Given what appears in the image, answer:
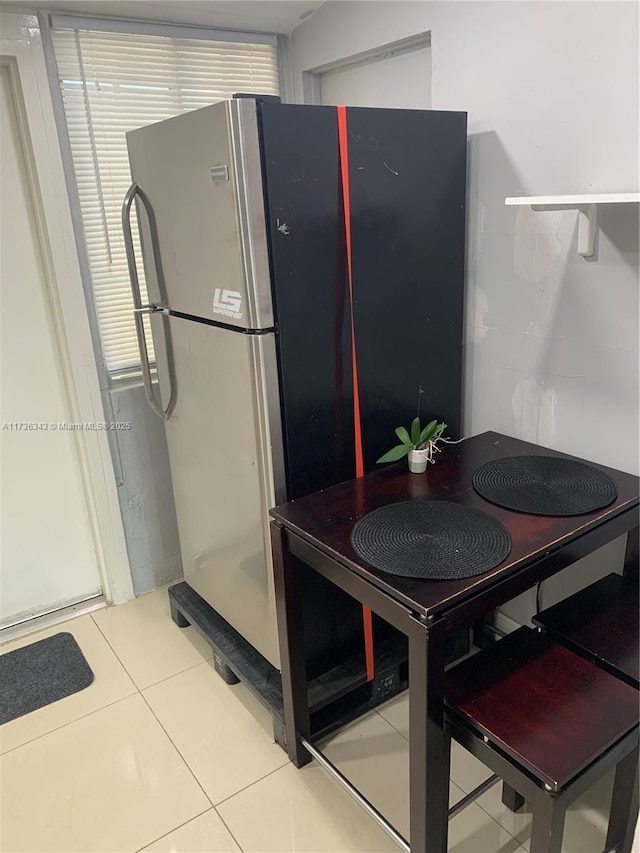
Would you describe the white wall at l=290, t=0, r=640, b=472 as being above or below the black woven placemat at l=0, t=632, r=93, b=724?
above

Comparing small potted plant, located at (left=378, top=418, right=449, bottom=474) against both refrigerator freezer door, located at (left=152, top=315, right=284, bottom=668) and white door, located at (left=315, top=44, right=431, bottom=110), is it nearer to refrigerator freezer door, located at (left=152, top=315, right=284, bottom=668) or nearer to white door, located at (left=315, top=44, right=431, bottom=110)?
refrigerator freezer door, located at (left=152, top=315, right=284, bottom=668)

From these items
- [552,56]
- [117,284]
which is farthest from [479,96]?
[117,284]

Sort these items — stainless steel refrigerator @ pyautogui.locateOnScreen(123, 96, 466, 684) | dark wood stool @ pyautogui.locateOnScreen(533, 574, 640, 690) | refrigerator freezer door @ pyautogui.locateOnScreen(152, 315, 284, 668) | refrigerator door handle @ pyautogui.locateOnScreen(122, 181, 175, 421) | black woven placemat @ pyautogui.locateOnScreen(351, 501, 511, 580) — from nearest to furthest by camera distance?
black woven placemat @ pyautogui.locateOnScreen(351, 501, 511, 580) → dark wood stool @ pyautogui.locateOnScreen(533, 574, 640, 690) → stainless steel refrigerator @ pyautogui.locateOnScreen(123, 96, 466, 684) → refrigerator freezer door @ pyautogui.locateOnScreen(152, 315, 284, 668) → refrigerator door handle @ pyautogui.locateOnScreen(122, 181, 175, 421)

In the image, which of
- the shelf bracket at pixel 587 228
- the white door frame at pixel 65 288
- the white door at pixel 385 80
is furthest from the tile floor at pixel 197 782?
the white door at pixel 385 80

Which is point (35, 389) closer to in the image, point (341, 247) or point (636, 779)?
point (341, 247)

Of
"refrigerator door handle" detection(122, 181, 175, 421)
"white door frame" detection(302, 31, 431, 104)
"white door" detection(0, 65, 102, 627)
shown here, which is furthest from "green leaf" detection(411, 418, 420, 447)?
"white door" detection(0, 65, 102, 627)

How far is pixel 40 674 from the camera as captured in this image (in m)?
2.26

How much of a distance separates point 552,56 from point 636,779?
1.69 metres

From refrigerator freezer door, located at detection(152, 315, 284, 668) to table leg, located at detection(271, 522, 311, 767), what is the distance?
0.54 ft

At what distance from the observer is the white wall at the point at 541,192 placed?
1.57m

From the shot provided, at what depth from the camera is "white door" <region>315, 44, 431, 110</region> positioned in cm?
207

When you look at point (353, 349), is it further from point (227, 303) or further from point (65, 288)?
point (65, 288)

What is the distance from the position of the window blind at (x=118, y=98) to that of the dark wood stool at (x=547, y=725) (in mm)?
1687

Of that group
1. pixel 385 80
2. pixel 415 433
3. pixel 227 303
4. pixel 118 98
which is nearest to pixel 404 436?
pixel 415 433
